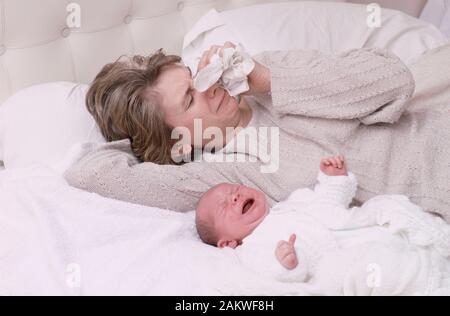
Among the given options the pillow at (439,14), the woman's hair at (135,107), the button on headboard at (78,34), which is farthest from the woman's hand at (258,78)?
the pillow at (439,14)

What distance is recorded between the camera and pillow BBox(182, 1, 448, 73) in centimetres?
185

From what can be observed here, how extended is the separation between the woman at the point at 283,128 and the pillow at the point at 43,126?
0.17 feet

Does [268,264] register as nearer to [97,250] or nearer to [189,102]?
[97,250]

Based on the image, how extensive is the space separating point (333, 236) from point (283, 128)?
0.41 m

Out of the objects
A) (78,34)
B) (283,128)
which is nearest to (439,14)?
(283,128)

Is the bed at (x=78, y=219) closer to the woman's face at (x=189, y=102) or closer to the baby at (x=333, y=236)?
the baby at (x=333, y=236)

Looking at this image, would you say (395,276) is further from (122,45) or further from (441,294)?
(122,45)

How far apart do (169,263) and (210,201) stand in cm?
20

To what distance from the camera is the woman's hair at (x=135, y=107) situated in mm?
1491

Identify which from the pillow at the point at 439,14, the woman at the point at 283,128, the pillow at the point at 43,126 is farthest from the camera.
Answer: the pillow at the point at 439,14

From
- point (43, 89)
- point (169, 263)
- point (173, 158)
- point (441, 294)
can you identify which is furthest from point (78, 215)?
point (441, 294)

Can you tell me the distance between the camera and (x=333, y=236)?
1200 mm

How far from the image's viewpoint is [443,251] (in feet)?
3.86

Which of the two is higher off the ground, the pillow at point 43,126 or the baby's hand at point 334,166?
the pillow at point 43,126
